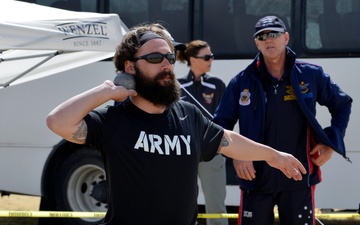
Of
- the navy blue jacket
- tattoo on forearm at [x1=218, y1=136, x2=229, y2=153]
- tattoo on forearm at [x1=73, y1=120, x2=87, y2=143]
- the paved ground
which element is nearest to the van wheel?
the paved ground

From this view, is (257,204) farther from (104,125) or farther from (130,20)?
(130,20)

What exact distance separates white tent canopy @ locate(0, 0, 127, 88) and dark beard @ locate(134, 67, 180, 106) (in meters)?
2.59

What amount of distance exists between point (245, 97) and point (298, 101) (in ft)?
1.14

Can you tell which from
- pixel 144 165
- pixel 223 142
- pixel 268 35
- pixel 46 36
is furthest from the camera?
pixel 46 36

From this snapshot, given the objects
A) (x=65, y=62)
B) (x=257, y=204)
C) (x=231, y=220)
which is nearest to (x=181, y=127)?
(x=257, y=204)

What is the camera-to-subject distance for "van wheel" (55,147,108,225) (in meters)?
8.02

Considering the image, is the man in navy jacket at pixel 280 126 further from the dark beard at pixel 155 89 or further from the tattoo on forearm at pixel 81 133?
the tattoo on forearm at pixel 81 133

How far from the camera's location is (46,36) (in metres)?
5.80

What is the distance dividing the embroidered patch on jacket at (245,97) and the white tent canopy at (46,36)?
5.14ft

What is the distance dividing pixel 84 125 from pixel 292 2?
16.2 ft

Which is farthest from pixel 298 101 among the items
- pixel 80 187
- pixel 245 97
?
pixel 80 187

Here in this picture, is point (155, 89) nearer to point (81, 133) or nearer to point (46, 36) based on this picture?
point (81, 133)

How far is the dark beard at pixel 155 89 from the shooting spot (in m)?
3.25

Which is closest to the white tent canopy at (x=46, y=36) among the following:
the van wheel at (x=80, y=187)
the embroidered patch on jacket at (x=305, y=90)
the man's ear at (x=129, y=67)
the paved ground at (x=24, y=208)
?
the van wheel at (x=80, y=187)
